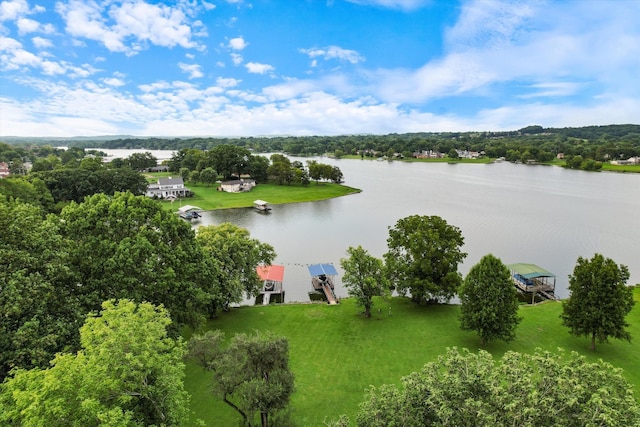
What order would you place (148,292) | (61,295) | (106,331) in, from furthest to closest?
(148,292) < (61,295) < (106,331)

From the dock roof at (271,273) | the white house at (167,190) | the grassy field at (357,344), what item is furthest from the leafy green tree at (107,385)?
the white house at (167,190)

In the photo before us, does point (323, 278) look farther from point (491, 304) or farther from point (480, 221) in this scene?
point (480, 221)

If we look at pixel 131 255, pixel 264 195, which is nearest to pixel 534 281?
pixel 131 255

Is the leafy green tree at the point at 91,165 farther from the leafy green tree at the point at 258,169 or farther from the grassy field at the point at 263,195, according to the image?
the leafy green tree at the point at 258,169

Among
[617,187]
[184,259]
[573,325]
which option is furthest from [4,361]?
[617,187]

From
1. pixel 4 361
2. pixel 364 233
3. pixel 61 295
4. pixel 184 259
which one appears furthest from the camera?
pixel 364 233

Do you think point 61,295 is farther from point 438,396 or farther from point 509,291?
point 509,291
